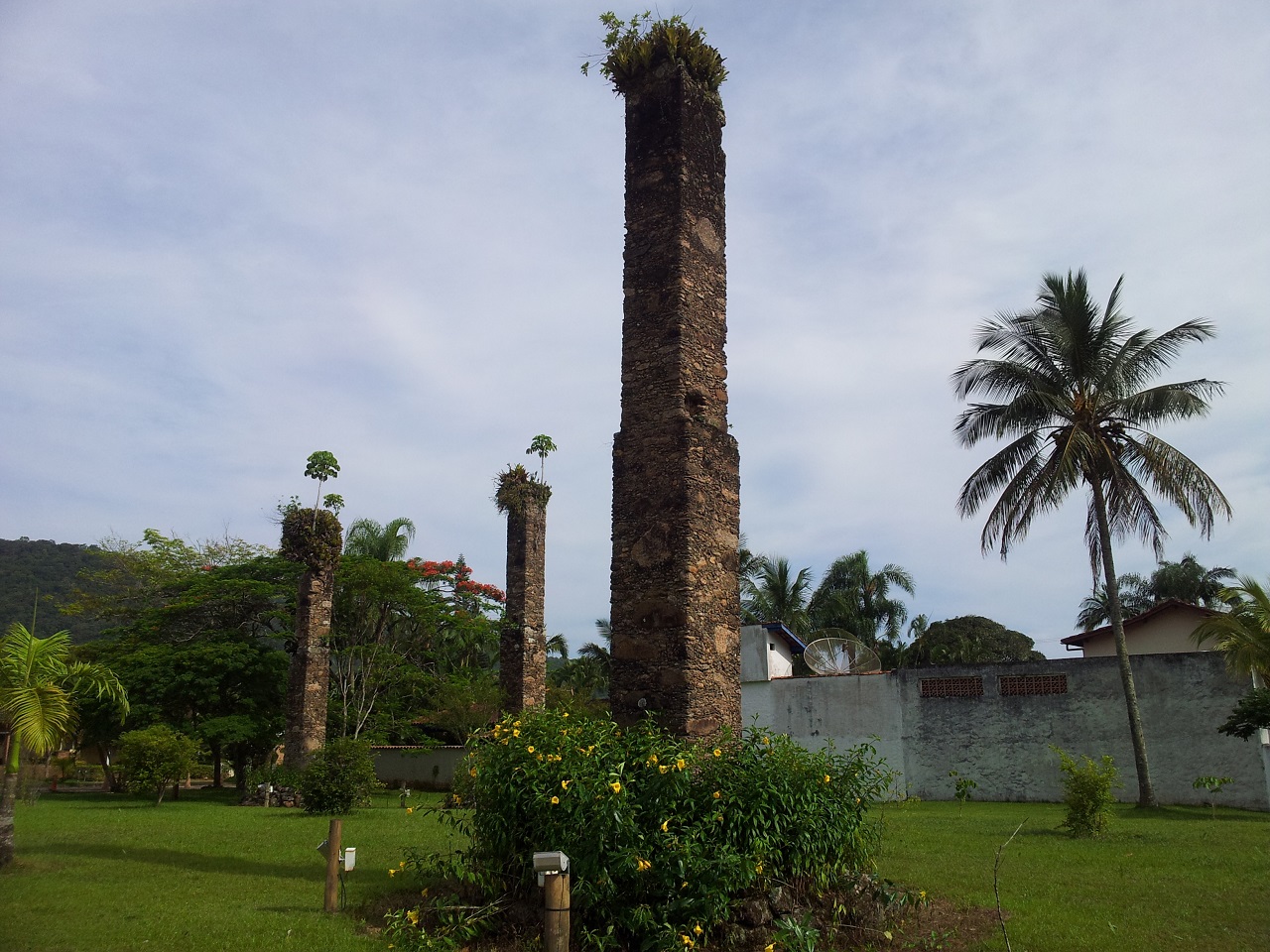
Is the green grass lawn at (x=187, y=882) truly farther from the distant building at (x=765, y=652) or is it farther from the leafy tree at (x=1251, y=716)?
the leafy tree at (x=1251, y=716)

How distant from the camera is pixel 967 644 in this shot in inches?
1545

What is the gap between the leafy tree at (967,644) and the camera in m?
38.6

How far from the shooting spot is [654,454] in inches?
352

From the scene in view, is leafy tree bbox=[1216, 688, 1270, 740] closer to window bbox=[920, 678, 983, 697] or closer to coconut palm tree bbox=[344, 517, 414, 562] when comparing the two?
window bbox=[920, 678, 983, 697]

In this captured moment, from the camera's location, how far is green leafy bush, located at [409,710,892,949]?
245 inches

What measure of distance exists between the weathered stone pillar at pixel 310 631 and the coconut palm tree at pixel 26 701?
9.78m

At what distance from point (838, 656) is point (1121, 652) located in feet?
23.2

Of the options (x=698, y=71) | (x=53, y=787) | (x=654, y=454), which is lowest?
(x=53, y=787)

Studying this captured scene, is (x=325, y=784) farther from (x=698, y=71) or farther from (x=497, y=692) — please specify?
(x=698, y=71)

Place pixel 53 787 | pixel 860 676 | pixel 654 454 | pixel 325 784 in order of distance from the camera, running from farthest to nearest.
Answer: pixel 53 787 → pixel 860 676 → pixel 325 784 → pixel 654 454

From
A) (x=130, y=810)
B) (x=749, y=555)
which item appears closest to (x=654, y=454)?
(x=130, y=810)

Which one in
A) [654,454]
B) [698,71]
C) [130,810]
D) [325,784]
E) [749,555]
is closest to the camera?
[654,454]

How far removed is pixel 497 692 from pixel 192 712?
24.3 feet

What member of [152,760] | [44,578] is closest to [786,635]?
[152,760]
